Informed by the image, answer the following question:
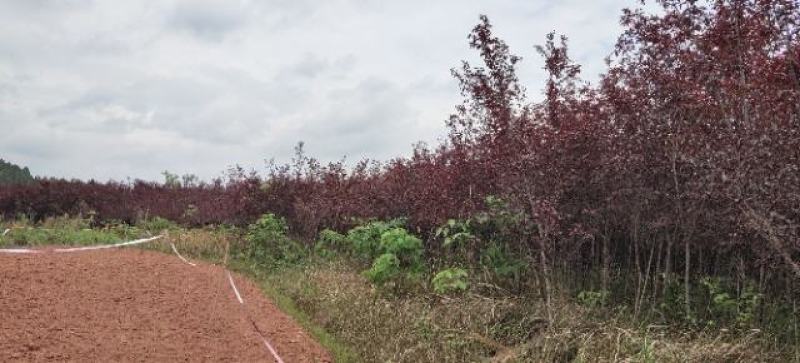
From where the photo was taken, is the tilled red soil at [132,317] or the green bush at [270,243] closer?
the tilled red soil at [132,317]

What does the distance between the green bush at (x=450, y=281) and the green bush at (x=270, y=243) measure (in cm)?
437

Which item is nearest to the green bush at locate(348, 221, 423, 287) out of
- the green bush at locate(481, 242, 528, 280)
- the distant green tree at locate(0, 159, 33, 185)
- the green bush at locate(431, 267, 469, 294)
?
the green bush at locate(431, 267, 469, 294)

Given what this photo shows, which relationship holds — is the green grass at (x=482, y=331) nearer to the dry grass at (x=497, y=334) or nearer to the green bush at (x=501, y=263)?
the dry grass at (x=497, y=334)

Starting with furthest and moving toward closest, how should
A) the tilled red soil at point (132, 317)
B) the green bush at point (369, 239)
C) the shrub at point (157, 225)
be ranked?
the shrub at point (157, 225)
the green bush at point (369, 239)
the tilled red soil at point (132, 317)

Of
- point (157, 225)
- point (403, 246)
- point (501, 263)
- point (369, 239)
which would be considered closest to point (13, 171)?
point (157, 225)

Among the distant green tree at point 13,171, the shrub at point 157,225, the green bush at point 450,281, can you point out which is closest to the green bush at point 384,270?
the green bush at point 450,281

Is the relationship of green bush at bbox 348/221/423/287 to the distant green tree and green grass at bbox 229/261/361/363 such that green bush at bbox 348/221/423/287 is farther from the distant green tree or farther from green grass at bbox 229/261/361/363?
the distant green tree

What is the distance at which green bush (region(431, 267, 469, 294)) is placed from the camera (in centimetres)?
800

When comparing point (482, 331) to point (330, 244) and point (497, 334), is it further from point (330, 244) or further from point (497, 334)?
point (330, 244)

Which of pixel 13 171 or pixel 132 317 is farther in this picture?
pixel 13 171

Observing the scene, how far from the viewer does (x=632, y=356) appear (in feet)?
19.9

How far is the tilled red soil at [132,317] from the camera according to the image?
617 cm

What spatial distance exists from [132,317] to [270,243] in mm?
5687

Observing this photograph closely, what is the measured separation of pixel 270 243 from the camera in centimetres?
1298
